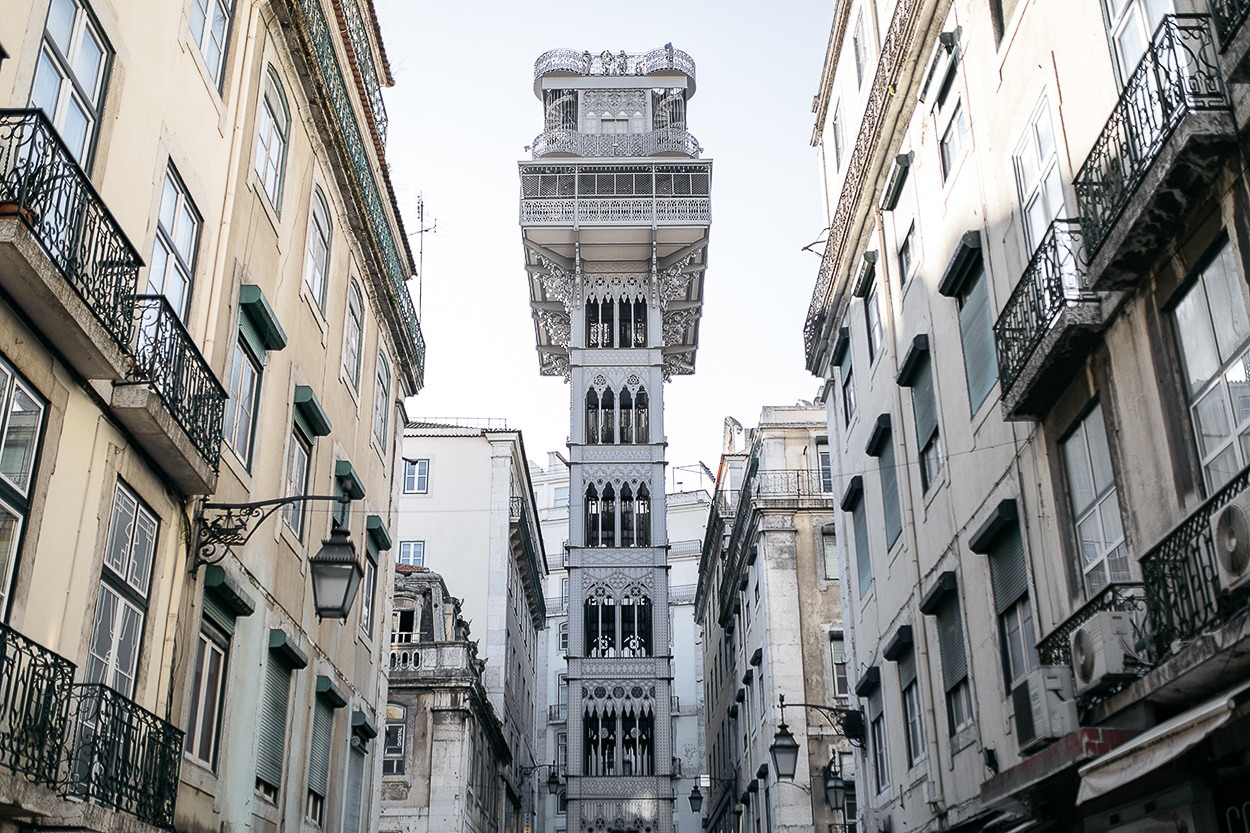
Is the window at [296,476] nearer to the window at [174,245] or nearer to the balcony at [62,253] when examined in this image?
the window at [174,245]

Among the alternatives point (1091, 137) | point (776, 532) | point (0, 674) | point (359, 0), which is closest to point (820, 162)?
point (359, 0)

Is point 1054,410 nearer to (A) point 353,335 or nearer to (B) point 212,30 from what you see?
(B) point 212,30

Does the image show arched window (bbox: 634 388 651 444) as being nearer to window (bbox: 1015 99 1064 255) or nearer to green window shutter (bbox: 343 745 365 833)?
green window shutter (bbox: 343 745 365 833)

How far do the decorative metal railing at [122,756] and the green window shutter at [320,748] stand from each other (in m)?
6.06

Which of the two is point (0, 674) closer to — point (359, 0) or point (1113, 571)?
point (1113, 571)

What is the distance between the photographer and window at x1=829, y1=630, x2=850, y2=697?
32.0 metres

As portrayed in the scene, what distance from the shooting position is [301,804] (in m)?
16.0

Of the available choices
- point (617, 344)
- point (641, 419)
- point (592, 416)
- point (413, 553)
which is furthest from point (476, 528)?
point (617, 344)

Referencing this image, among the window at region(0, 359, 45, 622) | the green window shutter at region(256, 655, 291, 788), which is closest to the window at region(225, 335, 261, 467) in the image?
the green window shutter at region(256, 655, 291, 788)

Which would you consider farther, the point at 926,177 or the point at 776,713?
the point at 776,713

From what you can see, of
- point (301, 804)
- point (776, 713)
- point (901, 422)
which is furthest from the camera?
point (776, 713)

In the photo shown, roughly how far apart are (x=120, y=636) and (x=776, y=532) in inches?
968

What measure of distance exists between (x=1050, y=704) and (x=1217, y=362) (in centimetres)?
334

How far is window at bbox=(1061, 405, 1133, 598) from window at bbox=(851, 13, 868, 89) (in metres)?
10.8
